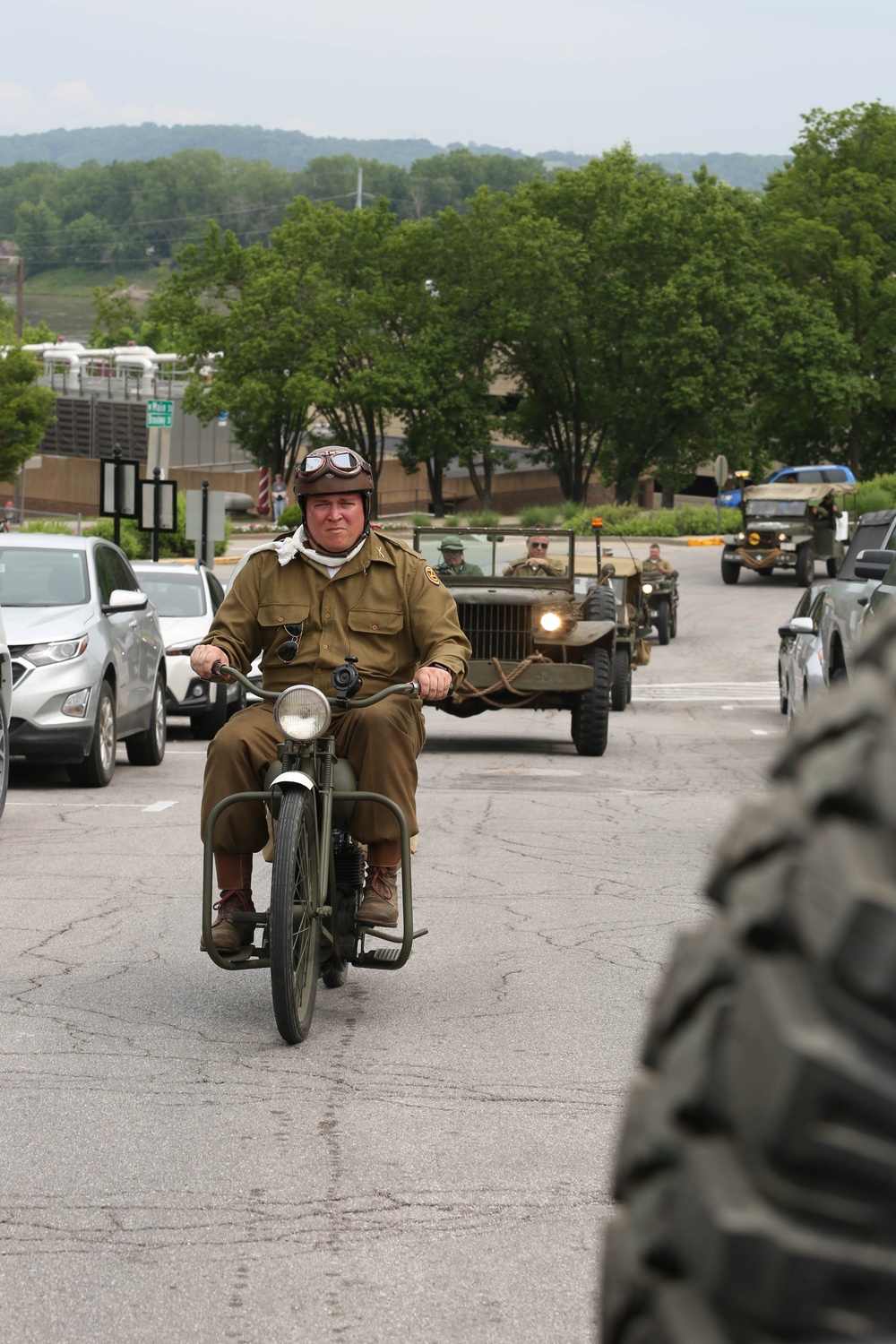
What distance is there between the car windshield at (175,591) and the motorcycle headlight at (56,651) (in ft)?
21.1

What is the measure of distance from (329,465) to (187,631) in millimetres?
13085

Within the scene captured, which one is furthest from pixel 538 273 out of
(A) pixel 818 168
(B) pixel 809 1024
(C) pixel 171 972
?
(B) pixel 809 1024

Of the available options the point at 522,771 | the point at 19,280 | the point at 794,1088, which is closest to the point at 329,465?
the point at 794,1088

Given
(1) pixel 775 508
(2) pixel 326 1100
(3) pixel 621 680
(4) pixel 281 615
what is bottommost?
(3) pixel 621 680

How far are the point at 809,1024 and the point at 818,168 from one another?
77.9 m

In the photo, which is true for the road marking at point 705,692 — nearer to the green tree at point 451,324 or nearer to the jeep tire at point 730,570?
the jeep tire at point 730,570

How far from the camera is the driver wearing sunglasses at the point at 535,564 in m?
18.7

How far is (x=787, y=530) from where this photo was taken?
1804 inches

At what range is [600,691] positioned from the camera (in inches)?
678

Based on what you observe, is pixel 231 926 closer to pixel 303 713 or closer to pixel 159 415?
pixel 303 713

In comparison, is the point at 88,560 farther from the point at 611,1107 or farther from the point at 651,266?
the point at 651,266

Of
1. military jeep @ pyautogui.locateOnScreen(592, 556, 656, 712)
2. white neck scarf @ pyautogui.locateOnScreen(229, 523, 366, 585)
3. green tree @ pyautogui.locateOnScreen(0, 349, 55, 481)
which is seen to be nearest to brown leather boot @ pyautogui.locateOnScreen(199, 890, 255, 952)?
white neck scarf @ pyautogui.locateOnScreen(229, 523, 366, 585)

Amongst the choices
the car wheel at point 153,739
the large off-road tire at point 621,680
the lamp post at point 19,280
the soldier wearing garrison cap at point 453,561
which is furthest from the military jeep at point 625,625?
the lamp post at point 19,280

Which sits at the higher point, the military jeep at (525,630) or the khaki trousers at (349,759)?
the khaki trousers at (349,759)
